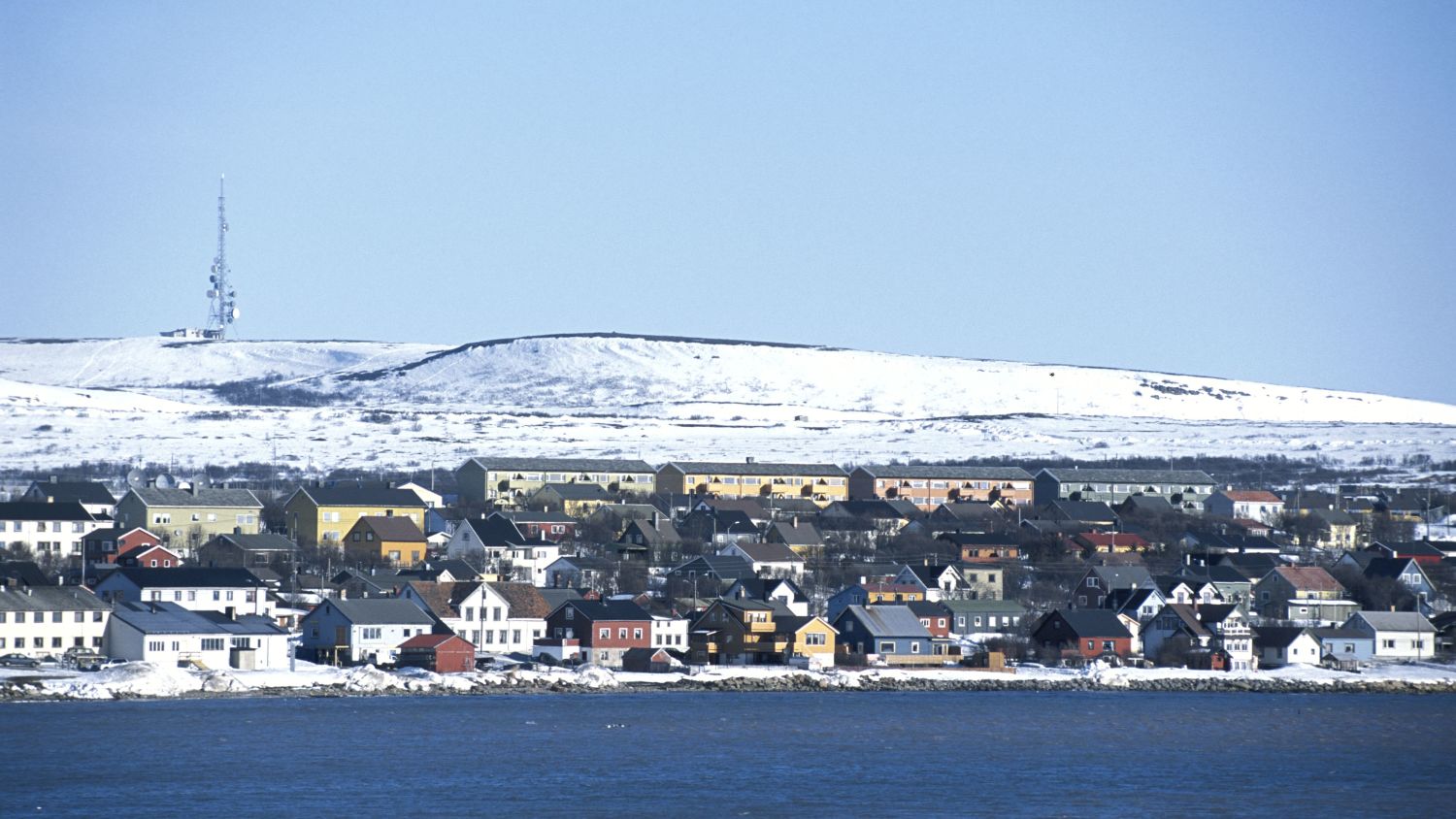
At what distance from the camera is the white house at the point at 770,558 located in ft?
149

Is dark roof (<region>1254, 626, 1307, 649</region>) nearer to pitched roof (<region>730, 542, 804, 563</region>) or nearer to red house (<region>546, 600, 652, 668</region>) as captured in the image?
pitched roof (<region>730, 542, 804, 563</region>)

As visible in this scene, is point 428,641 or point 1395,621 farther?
point 1395,621

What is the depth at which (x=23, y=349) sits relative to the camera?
132875 millimetres

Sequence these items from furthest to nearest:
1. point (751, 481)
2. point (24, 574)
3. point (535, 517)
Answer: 1. point (751, 481)
2. point (535, 517)
3. point (24, 574)

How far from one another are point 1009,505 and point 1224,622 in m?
20.4

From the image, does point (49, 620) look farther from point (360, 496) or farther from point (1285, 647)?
point (1285, 647)

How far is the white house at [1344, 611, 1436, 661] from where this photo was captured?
40438 mm

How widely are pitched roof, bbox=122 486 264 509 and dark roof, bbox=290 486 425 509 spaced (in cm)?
124

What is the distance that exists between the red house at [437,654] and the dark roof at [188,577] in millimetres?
3952

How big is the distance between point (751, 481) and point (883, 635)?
948 inches

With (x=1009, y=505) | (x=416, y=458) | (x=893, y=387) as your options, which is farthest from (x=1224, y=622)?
(x=893, y=387)

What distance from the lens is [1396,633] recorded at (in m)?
40.8

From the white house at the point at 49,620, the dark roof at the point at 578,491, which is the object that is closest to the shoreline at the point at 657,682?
the white house at the point at 49,620

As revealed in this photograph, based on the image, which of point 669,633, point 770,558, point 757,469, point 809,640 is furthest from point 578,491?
point 809,640
